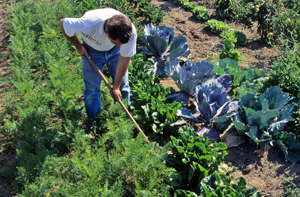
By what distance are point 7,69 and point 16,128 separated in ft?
8.27

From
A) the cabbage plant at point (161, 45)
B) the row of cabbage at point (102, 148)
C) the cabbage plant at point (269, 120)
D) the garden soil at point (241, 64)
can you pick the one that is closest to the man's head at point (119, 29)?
the row of cabbage at point (102, 148)

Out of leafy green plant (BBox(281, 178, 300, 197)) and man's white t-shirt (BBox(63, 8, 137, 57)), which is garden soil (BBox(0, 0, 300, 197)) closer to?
leafy green plant (BBox(281, 178, 300, 197))

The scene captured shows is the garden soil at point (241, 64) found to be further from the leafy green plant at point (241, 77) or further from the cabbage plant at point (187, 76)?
the leafy green plant at point (241, 77)

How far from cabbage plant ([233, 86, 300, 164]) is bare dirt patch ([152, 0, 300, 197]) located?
0.59ft

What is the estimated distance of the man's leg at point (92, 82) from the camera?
3428 millimetres

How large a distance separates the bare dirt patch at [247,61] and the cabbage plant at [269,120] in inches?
7.1

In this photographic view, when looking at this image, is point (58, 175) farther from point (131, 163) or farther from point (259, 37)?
point (259, 37)

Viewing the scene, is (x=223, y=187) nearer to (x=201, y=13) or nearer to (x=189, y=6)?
(x=201, y=13)

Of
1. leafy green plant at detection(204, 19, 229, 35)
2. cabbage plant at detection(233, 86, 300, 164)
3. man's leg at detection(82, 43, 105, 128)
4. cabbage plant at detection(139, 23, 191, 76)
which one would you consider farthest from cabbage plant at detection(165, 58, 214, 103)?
leafy green plant at detection(204, 19, 229, 35)

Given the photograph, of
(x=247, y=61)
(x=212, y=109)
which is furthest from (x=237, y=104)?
(x=247, y=61)

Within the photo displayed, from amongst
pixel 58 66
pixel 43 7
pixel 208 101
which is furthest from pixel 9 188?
pixel 43 7

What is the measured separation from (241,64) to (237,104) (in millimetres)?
2081

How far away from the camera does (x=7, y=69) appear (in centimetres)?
565

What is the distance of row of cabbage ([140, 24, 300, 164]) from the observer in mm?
3492
